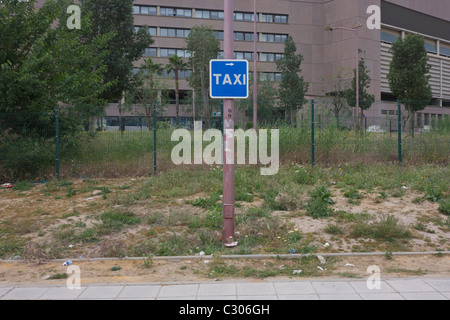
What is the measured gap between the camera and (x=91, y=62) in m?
15.8

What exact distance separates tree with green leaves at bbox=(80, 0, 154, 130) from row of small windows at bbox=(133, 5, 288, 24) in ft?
95.7

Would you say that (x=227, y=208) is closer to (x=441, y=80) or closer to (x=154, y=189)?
(x=154, y=189)

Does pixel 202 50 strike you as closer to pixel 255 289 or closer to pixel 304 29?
pixel 304 29

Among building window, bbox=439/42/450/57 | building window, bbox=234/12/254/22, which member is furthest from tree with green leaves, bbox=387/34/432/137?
building window, bbox=439/42/450/57

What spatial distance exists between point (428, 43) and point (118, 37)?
55693 millimetres

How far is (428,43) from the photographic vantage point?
2522 inches

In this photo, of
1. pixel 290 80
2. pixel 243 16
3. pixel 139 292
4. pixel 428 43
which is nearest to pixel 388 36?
pixel 428 43

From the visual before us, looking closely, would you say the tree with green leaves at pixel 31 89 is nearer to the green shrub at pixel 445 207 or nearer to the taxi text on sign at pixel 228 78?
the taxi text on sign at pixel 228 78

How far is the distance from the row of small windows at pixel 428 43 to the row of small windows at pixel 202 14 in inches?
596

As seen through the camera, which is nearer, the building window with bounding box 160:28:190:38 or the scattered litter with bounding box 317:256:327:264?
the scattered litter with bounding box 317:256:327:264

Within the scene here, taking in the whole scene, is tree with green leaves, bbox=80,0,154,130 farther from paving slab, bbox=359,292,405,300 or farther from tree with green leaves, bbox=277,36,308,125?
paving slab, bbox=359,292,405,300

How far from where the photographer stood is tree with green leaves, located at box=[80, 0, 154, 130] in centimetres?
2741

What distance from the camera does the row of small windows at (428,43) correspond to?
58.5 metres

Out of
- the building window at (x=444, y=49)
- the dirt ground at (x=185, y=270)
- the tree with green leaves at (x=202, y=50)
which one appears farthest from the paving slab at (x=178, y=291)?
the building window at (x=444, y=49)
